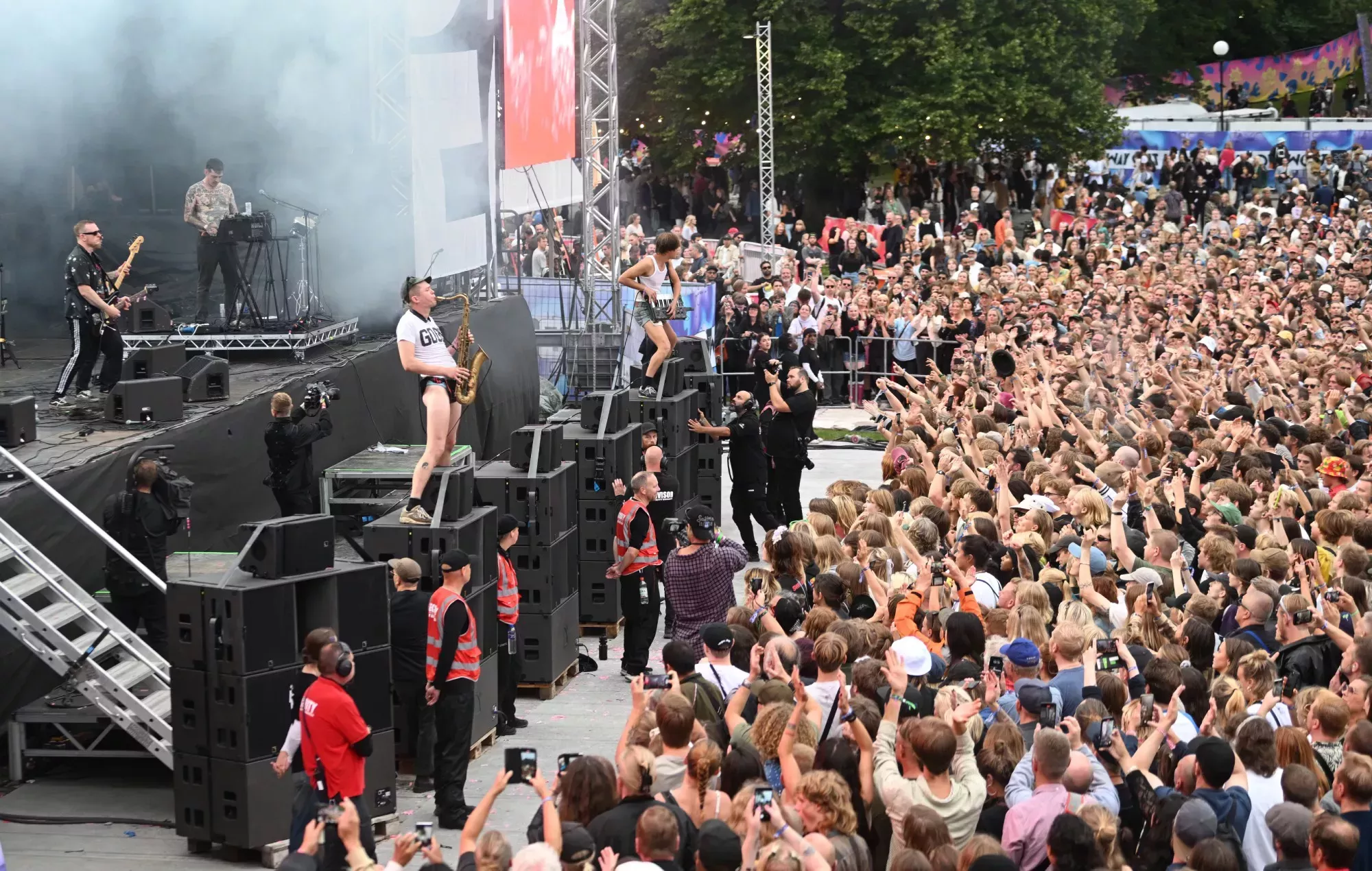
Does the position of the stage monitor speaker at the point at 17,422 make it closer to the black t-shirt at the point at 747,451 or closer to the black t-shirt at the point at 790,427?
the black t-shirt at the point at 747,451

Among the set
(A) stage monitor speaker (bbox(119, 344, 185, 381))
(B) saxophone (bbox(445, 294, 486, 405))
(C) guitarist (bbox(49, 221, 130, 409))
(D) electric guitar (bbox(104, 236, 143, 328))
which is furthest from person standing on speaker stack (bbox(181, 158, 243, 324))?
(B) saxophone (bbox(445, 294, 486, 405))

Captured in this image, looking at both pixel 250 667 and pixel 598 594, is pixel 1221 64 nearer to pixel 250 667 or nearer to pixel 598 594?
pixel 598 594

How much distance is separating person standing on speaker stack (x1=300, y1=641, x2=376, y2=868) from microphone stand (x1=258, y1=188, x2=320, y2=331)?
9.36 m

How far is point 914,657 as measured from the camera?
725 centimetres

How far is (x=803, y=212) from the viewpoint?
1425 inches

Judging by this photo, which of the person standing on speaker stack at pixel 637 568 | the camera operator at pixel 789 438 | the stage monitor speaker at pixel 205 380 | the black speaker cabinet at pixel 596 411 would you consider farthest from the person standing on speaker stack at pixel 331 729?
the camera operator at pixel 789 438

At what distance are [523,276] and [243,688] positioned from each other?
15710mm

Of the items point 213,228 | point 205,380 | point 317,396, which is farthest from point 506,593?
point 213,228

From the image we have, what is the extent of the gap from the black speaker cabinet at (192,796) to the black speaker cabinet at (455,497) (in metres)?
2.04

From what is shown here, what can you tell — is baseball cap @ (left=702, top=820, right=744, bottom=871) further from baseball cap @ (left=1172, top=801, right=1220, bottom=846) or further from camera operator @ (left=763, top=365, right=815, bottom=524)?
camera operator @ (left=763, top=365, right=815, bottom=524)

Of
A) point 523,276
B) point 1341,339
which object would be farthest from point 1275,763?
point 523,276

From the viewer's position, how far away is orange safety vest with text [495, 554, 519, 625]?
405 inches

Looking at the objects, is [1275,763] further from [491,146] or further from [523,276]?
[523,276]

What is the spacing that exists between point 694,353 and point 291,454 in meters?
5.23
